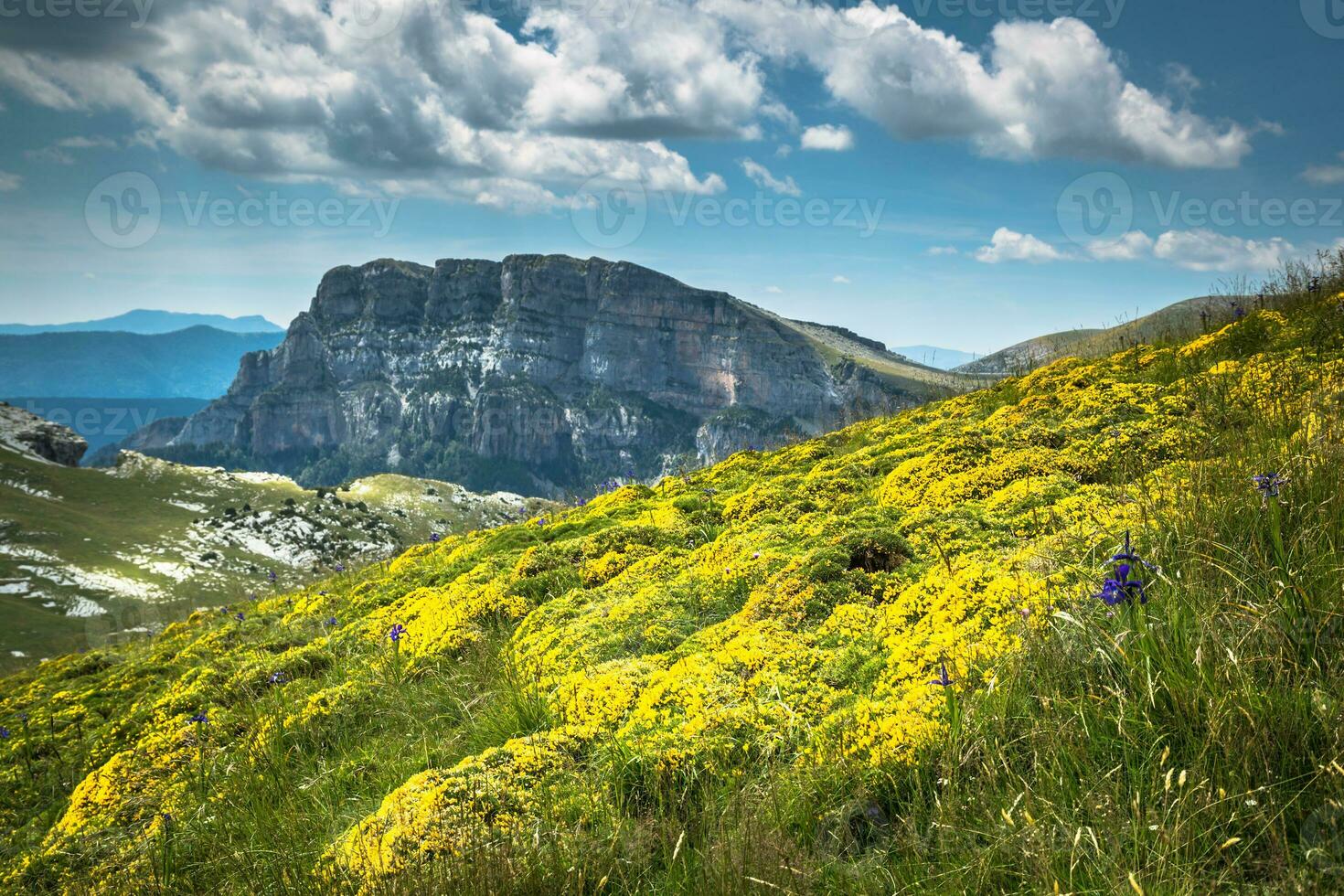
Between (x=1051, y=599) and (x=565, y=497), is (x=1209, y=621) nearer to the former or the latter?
(x=1051, y=599)

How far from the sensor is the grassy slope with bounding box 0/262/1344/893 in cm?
254

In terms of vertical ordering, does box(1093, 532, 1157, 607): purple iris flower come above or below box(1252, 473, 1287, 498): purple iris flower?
below

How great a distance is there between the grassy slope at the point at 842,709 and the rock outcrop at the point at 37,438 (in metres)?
206

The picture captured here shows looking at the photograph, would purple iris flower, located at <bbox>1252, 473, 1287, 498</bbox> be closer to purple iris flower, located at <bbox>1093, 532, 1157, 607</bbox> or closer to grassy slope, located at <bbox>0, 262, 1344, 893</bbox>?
grassy slope, located at <bbox>0, 262, 1344, 893</bbox>

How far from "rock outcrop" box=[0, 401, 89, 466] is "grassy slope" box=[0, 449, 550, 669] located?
15762mm

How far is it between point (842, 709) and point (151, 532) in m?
161

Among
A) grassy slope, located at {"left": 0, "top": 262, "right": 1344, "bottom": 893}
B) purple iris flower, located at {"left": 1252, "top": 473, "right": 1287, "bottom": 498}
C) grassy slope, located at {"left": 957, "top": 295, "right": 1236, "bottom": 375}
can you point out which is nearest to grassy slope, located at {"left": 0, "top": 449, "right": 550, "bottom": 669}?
grassy slope, located at {"left": 957, "top": 295, "right": 1236, "bottom": 375}

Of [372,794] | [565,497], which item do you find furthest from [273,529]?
[372,794]

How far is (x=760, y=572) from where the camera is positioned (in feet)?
18.5

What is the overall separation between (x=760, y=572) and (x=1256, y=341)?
23.4 ft

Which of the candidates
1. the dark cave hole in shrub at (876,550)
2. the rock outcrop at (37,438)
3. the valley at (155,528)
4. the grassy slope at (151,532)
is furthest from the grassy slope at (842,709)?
the rock outcrop at (37,438)

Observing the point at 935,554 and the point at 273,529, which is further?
the point at 273,529

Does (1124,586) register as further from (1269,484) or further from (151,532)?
(151,532)

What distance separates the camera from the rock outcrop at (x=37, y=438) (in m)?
161
